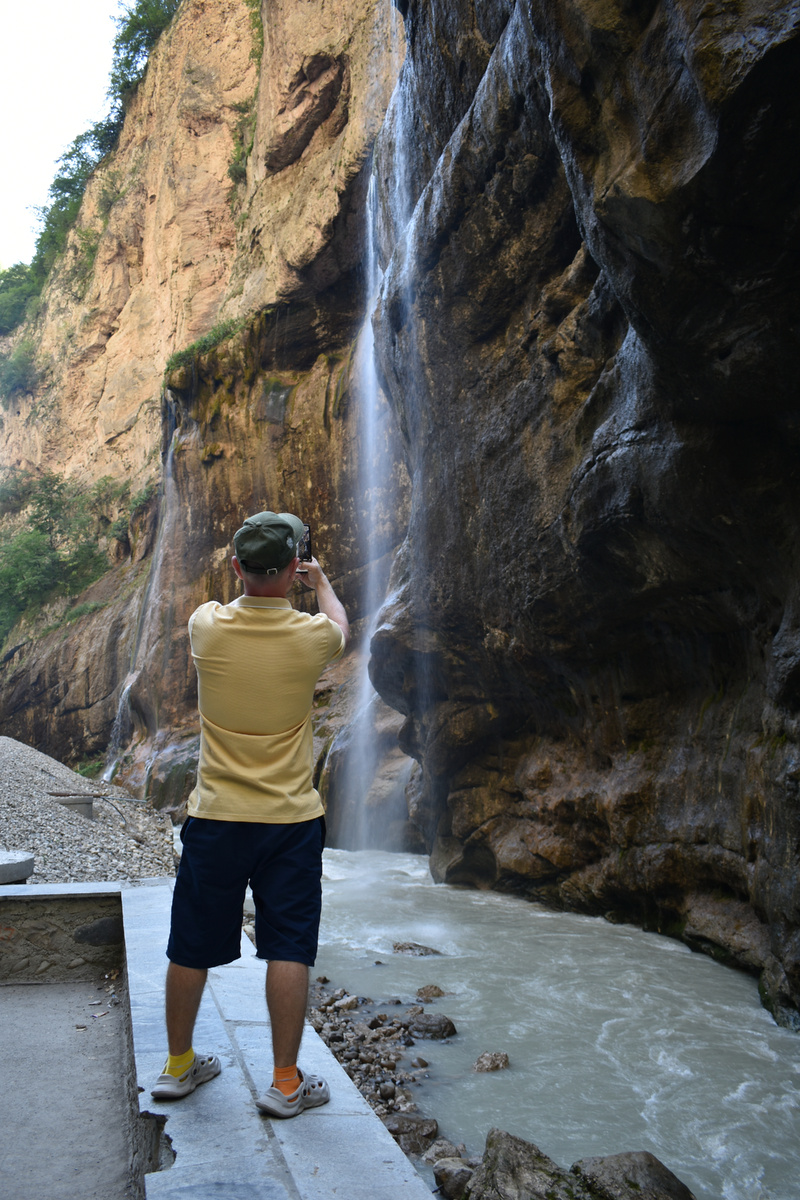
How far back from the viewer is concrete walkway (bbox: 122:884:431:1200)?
1.67 metres

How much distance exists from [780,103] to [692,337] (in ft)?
4.23

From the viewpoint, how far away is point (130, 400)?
3080cm

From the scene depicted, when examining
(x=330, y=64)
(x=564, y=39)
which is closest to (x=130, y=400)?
(x=330, y=64)

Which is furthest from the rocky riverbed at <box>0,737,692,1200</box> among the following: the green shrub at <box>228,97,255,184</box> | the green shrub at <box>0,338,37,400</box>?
the green shrub at <box>0,338,37,400</box>

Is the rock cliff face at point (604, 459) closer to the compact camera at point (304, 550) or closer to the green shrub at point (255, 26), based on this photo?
the compact camera at point (304, 550)

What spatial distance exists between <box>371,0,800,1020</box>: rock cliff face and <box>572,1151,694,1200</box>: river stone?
2.54 meters

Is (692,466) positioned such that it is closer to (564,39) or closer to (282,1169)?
(564,39)

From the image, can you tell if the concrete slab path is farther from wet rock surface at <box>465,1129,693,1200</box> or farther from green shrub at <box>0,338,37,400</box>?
green shrub at <box>0,338,37,400</box>

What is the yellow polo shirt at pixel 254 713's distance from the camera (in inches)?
87.3

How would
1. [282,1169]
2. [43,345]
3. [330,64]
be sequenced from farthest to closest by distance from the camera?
[43,345] < [330,64] < [282,1169]

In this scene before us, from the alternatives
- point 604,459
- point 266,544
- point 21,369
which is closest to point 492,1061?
point 266,544

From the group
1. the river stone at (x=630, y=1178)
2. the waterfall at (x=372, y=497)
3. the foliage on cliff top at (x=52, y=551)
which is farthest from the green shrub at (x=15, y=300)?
the river stone at (x=630, y=1178)

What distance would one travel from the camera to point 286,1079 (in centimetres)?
203

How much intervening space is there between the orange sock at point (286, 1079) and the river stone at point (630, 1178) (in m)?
0.99
